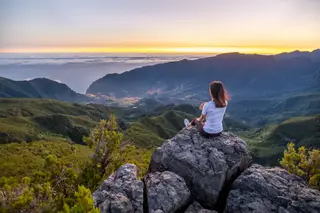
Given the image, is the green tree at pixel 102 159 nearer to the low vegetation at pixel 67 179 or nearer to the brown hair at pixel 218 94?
the low vegetation at pixel 67 179

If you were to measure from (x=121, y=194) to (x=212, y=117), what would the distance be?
800 centimetres

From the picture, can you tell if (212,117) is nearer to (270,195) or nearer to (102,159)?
(270,195)

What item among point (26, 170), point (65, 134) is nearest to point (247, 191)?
point (26, 170)

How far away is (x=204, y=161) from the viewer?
17172 mm

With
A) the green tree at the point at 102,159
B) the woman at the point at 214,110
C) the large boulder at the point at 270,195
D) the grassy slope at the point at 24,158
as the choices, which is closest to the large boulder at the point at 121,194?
the large boulder at the point at 270,195

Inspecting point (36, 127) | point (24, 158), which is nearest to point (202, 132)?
point (24, 158)

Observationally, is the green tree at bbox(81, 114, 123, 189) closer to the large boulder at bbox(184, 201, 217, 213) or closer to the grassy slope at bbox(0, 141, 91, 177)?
the large boulder at bbox(184, 201, 217, 213)

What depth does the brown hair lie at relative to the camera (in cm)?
1820

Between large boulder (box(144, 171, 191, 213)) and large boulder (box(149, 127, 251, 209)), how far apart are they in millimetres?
965

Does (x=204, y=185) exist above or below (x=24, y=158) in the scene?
above

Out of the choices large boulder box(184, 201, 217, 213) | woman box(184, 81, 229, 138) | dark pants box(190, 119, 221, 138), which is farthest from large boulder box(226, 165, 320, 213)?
woman box(184, 81, 229, 138)

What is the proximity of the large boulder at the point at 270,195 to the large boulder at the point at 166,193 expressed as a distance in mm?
2599

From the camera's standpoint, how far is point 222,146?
18.3 meters

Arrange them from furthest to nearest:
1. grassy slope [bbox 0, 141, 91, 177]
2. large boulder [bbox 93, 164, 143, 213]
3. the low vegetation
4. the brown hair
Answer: grassy slope [bbox 0, 141, 91, 177] < the brown hair < large boulder [bbox 93, 164, 143, 213] < the low vegetation
